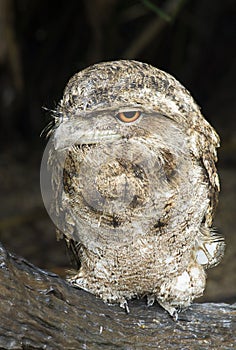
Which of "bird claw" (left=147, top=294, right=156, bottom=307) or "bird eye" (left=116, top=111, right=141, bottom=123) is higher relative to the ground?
"bird eye" (left=116, top=111, right=141, bottom=123)

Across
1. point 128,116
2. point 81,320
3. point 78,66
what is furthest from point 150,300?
point 78,66

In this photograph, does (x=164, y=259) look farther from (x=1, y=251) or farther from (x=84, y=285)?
(x=1, y=251)

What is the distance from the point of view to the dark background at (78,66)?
15.6ft

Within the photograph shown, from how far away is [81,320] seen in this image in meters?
2.12

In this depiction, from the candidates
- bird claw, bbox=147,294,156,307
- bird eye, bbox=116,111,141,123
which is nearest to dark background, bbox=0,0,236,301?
bird claw, bbox=147,294,156,307

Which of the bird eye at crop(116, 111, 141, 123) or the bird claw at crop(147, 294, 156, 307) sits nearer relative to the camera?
the bird eye at crop(116, 111, 141, 123)

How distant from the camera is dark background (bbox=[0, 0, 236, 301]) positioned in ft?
15.6

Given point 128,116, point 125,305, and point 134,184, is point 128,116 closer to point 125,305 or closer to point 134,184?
point 134,184

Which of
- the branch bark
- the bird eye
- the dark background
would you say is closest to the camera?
the branch bark

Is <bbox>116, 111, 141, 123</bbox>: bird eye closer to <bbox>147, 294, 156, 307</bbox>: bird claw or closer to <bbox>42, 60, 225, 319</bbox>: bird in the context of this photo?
<bbox>42, 60, 225, 319</bbox>: bird

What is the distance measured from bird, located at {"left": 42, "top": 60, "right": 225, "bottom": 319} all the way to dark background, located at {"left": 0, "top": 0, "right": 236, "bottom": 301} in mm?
2136

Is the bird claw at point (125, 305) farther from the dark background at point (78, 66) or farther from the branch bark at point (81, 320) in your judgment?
the dark background at point (78, 66)

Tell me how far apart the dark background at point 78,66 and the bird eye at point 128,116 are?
2.58 meters

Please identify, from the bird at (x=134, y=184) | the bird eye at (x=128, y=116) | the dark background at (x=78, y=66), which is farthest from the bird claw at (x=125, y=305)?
the dark background at (x=78, y=66)
